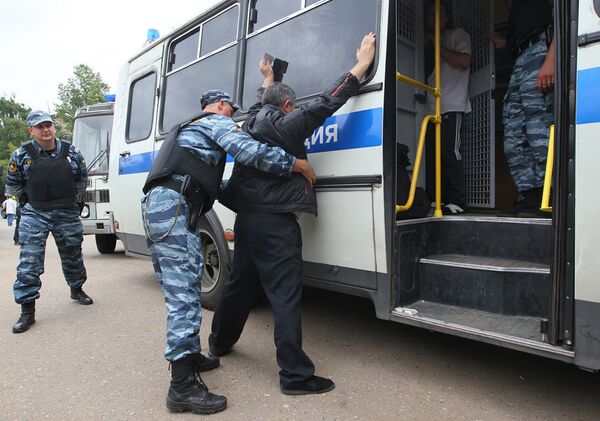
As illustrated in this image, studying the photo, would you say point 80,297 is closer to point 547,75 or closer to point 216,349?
point 216,349

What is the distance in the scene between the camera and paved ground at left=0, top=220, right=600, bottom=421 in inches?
91.1

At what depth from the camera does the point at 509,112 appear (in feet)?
10.1

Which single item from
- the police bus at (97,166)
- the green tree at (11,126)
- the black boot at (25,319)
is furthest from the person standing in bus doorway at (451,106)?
the green tree at (11,126)

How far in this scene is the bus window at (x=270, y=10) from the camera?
10.1ft

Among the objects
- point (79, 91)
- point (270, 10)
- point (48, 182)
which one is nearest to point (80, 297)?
point (48, 182)

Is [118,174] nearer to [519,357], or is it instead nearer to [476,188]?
[476,188]

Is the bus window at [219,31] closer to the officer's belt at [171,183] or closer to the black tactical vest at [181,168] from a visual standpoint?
the black tactical vest at [181,168]

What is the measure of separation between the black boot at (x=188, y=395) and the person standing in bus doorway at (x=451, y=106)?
2.12m

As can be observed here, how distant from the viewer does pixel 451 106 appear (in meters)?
3.38

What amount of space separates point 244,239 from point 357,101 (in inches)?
42.5

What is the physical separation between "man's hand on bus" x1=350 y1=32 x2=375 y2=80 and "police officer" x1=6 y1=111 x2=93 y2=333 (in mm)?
2950

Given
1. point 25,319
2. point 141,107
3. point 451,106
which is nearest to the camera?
point 451,106

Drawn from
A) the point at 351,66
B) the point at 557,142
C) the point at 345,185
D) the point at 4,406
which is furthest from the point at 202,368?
the point at 557,142

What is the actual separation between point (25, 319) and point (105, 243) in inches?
183
